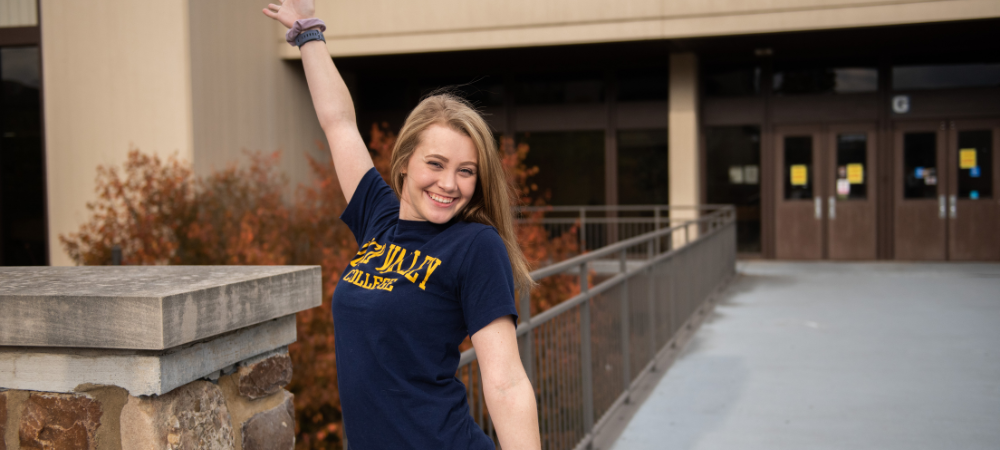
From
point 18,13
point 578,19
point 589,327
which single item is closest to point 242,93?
point 18,13

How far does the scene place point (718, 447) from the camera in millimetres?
4766

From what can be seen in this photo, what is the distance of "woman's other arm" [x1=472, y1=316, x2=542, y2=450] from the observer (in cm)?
159

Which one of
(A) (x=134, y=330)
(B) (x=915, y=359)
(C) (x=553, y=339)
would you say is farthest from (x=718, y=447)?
(A) (x=134, y=330)

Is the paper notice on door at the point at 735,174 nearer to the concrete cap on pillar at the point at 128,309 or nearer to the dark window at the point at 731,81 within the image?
the dark window at the point at 731,81

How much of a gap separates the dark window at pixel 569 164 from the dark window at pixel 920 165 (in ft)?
18.8

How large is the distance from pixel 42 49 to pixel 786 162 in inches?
515

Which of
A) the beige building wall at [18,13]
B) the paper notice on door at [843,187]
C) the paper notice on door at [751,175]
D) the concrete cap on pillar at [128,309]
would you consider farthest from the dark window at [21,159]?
the paper notice on door at [843,187]

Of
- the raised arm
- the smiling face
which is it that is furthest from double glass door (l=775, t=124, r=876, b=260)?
the smiling face

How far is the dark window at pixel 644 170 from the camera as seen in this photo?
1598cm

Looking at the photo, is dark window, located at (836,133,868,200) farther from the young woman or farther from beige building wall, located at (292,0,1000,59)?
the young woman

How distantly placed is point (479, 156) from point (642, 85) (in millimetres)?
14790

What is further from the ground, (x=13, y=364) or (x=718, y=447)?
(x=13, y=364)

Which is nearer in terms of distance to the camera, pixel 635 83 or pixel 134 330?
pixel 134 330

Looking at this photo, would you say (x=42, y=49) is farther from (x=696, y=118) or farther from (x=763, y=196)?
(x=763, y=196)
